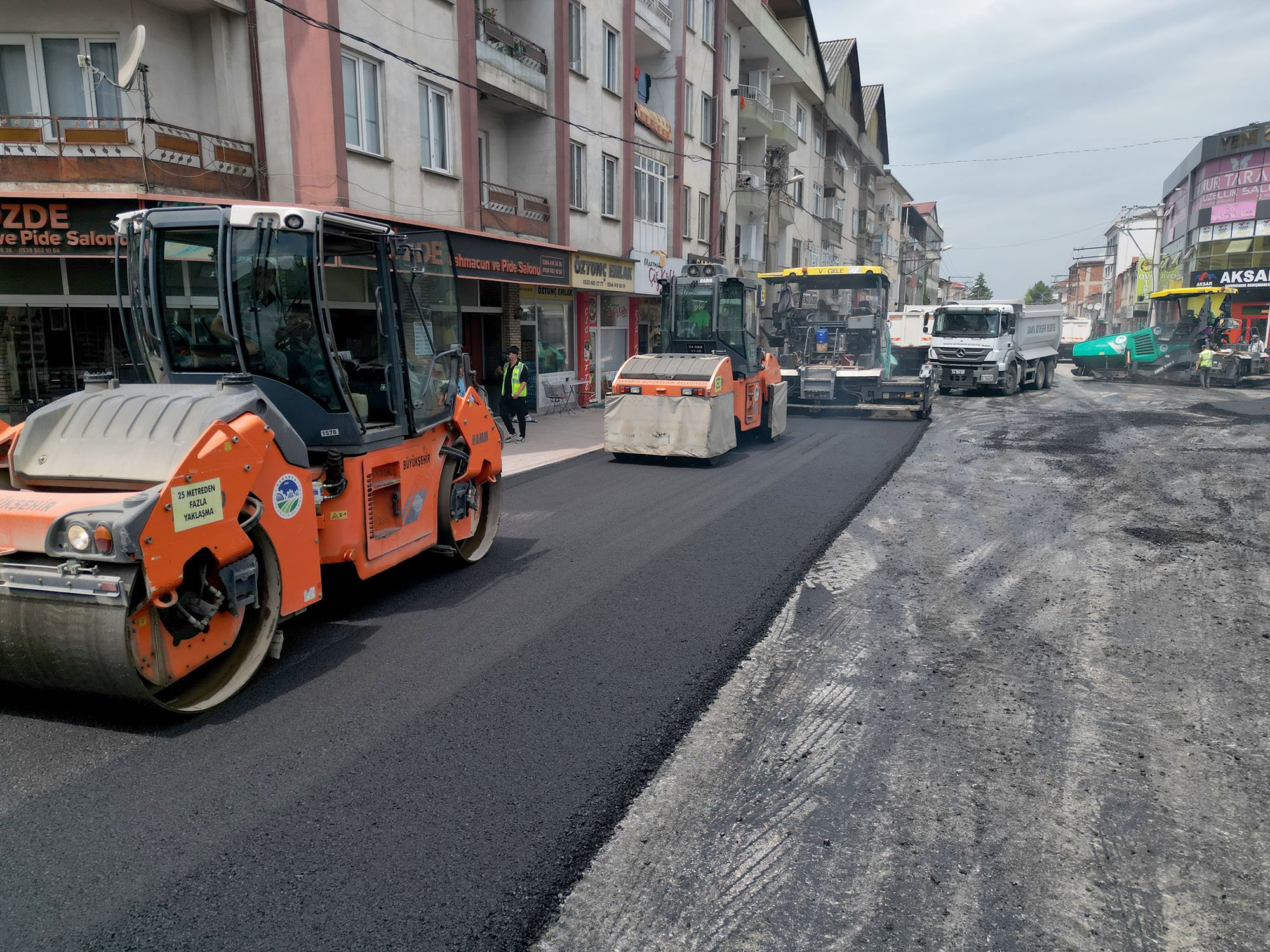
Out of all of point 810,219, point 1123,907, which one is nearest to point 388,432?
point 1123,907

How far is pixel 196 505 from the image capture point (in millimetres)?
4191

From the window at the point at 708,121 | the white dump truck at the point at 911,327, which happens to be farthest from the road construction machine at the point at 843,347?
the window at the point at 708,121

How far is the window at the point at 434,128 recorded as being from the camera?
1532cm

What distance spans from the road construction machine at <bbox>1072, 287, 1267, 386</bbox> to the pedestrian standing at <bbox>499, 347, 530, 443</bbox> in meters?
25.4

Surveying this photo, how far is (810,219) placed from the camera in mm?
43031

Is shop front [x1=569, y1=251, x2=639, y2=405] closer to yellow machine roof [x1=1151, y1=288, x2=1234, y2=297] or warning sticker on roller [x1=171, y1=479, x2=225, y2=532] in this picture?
warning sticker on roller [x1=171, y1=479, x2=225, y2=532]

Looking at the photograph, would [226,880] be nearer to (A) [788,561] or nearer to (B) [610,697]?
(B) [610,697]

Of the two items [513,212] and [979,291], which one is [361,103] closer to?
[513,212]

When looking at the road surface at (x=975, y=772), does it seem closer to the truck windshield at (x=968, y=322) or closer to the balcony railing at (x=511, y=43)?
the balcony railing at (x=511, y=43)

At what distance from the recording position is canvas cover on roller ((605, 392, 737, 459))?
1259 centimetres

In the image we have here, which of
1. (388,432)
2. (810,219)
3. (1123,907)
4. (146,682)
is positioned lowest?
(1123,907)

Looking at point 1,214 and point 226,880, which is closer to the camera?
point 226,880

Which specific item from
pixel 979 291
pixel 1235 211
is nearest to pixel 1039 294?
pixel 979 291

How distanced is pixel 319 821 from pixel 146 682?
129 cm
